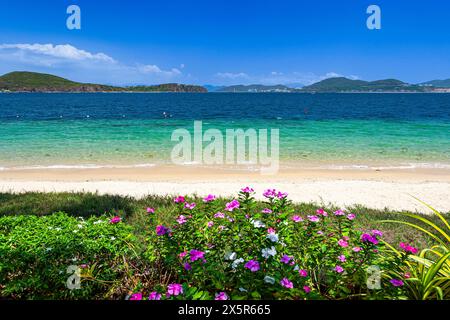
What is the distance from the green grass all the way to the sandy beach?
107cm

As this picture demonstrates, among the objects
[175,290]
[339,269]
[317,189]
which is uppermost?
[175,290]

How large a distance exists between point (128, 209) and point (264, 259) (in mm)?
5293

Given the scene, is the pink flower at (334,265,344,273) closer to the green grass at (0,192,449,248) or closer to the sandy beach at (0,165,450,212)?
the green grass at (0,192,449,248)

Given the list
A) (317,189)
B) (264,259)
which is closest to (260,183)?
(317,189)

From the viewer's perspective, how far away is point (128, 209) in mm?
7395

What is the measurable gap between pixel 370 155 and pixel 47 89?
226508 millimetres

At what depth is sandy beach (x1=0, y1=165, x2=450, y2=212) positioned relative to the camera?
9.42 meters

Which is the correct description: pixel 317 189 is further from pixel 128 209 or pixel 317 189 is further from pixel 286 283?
pixel 286 283

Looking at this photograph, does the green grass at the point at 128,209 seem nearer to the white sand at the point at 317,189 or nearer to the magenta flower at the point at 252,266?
the white sand at the point at 317,189

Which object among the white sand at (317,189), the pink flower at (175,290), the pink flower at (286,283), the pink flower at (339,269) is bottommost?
the white sand at (317,189)

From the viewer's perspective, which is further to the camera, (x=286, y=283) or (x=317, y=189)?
(x=317, y=189)

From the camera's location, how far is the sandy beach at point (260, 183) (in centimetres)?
942

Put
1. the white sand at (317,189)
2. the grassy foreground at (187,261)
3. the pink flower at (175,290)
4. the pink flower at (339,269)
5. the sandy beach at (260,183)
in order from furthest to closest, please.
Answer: the sandy beach at (260,183) < the white sand at (317,189) < the pink flower at (339,269) < the grassy foreground at (187,261) < the pink flower at (175,290)

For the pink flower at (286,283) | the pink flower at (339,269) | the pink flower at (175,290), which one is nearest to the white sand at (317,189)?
the pink flower at (339,269)
